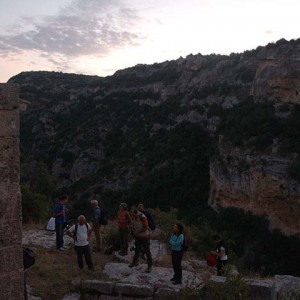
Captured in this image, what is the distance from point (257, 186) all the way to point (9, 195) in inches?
1050

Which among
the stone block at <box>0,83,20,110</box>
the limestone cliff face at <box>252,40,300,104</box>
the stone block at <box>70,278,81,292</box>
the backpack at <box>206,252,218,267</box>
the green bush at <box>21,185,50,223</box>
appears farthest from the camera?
the limestone cliff face at <box>252,40,300,104</box>

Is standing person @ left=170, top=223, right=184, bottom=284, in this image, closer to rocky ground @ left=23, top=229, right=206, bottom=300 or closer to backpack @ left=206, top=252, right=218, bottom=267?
rocky ground @ left=23, top=229, right=206, bottom=300

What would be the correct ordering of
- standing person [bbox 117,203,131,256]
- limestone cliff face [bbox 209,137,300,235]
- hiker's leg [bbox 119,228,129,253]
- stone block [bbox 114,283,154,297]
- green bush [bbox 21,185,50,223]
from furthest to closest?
limestone cliff face [bbox 209,137,300,235], green bush [bbox 21,185,50,223], hiker's leg [bbox 119,228,129,253], standing person [bbox 117,203,131,256], stone block [bbox 114,283,154,297]

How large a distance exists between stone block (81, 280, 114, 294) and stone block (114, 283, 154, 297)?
107mm

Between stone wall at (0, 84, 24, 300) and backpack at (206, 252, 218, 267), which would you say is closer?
stone wall at (0, 84, 24, 300)

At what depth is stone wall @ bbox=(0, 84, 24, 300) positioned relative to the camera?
522 cm

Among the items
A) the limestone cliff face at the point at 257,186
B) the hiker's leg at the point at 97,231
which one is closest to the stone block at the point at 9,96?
the hiker's leg at the point at 97,231

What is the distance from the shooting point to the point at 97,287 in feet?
22.7

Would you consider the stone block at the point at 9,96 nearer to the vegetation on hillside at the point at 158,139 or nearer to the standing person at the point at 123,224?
the standing person at the point at 123,224

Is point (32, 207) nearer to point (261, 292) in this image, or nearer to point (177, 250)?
point (177, 250)

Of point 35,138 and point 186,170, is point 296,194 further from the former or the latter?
point 35,138

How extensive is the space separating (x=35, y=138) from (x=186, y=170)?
3096cm

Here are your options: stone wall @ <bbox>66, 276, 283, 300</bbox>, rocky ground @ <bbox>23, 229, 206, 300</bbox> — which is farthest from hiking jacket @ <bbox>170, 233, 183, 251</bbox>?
stone wall @ <bbox>66, 276, 283, 300</bbox>

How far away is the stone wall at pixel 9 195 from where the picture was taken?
17.1 ft
